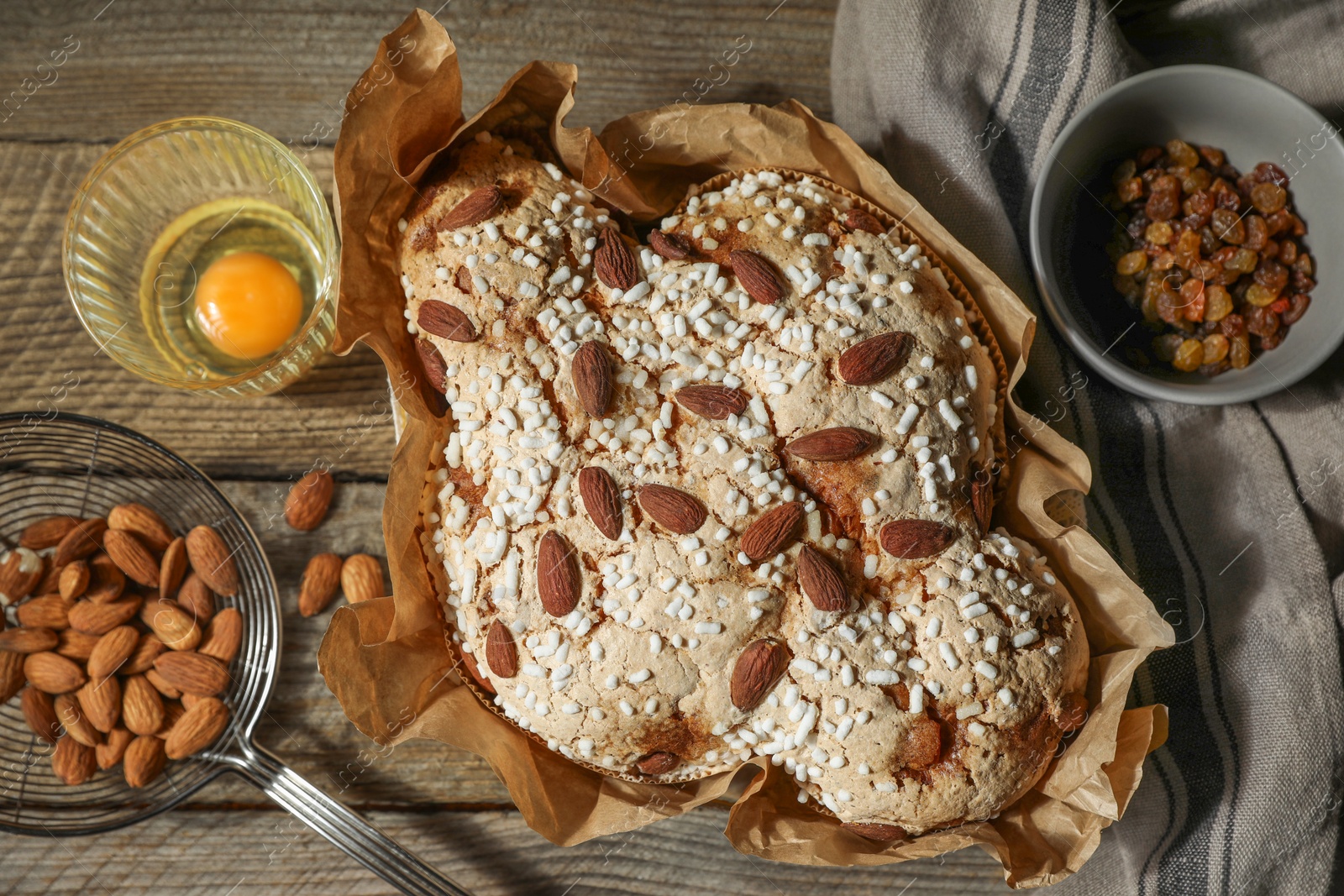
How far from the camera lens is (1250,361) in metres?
1.70

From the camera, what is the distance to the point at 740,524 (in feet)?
4.56

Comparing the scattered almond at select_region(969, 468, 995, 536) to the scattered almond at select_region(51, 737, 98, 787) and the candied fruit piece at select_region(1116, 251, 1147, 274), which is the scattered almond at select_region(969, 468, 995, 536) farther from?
the scattered almond at select_region(51, 737, 98, 787)

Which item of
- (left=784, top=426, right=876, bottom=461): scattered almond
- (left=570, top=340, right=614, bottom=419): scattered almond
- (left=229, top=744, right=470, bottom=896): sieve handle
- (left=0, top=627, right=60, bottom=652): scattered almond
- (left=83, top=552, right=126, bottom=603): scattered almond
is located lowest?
(left=229, top=744, right=470, bottom=896): sieve handle

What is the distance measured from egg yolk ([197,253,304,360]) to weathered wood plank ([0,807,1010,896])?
96 centimetres

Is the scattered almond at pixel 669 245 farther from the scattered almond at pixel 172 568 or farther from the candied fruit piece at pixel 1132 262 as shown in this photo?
the scattered almond at pixel 172 568

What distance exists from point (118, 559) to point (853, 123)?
1707 millimetres

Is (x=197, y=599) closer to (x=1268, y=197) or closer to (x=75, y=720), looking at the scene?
(x=75, y=720)

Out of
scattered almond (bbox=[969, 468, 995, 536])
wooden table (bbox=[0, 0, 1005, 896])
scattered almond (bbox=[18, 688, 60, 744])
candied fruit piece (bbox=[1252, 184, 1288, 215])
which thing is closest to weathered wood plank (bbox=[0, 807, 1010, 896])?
wooden table (bbox=[0, 0, 1005, 896])

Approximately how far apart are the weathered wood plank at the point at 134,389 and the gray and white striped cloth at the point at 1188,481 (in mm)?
1196

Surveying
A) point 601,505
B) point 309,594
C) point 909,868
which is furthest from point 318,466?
point 909,868

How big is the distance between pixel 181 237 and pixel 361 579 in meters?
0.83

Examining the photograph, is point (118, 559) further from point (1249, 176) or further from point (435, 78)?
point (1249, 176)

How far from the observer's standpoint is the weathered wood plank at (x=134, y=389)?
6.07ft

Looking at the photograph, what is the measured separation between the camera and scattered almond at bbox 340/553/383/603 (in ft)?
5.81
